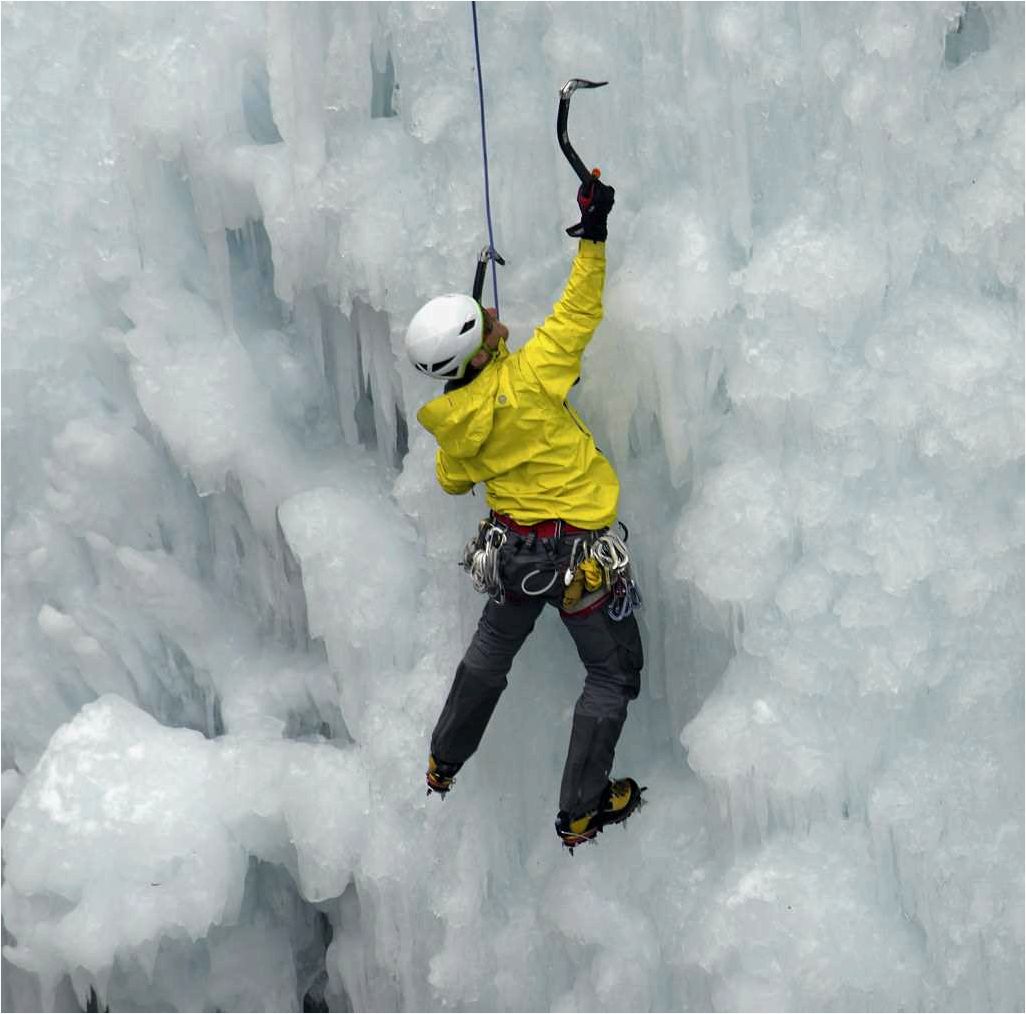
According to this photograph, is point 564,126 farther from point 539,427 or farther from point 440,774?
point 440,774

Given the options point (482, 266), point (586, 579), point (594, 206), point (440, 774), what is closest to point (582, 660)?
point (586, 579)

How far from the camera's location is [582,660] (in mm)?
5309

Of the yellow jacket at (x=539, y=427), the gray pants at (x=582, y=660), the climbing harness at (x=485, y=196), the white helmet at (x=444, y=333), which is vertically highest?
the climbing harness at (x=485, y=196)

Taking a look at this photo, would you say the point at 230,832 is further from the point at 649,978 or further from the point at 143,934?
the point at 649,978

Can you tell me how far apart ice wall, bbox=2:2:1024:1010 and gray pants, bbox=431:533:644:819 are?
302 mm

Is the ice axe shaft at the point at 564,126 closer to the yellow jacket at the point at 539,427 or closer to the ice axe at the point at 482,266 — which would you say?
the yellow jacket at the point at 539,427

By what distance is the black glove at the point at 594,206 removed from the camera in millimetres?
4633

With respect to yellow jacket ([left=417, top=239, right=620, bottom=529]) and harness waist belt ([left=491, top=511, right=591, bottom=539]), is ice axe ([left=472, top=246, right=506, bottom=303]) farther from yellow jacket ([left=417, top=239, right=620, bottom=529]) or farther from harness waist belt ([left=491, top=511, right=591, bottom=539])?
harness waist belt ([left=491, top=511, right=591, bottom=539])

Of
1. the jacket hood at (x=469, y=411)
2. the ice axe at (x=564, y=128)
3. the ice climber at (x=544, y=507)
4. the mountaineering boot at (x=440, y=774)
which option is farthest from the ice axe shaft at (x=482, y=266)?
the mountaineering boot at (x=440, y=774)

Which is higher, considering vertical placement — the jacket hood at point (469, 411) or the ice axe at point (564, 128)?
the ice axe at point (564, 128)

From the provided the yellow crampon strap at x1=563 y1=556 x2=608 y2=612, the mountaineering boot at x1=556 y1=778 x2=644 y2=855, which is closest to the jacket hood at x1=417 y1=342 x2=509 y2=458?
the yellow crampon strap at x1=563 y1=556 x2=608 y2=612

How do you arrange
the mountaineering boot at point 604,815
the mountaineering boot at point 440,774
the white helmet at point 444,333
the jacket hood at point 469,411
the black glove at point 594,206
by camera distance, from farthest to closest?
1. the mountaineering boot at point 440,774
2. the mountaineering boot at point 604,815
3. the jacket hood at point 469,411
4. the white helmet at point 444,333
5. the black glove at point 594,206

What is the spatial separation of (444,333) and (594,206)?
61 cm

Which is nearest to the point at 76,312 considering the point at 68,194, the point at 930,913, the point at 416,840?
the point at 68,194
